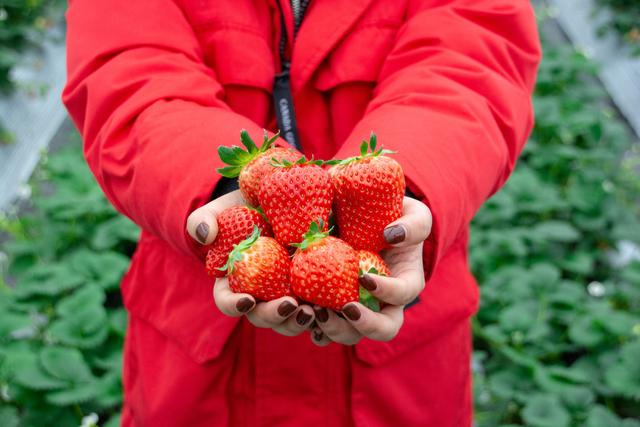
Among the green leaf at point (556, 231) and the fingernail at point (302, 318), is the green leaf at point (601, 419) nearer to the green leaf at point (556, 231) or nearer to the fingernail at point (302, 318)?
the green leaf at point (556, 231)

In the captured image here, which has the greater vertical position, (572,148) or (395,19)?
(395,19)

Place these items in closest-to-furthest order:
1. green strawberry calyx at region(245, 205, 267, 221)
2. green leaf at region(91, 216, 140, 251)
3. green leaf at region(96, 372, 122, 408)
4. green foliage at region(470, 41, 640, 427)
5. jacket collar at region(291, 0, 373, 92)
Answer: green strawberry calyx at region(245, 205, 267, 221)
jacket collar at region(291, 0, 373, 92)
green leaf at region(96, 372, 122, 408)
green foliage at region(470, 41, 640, 427)
green leaf at region(91, 216, 140, 251)

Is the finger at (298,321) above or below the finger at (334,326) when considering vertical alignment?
above

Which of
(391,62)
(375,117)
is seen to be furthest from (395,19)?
(375,117)

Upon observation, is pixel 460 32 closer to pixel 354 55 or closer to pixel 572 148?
pixel 354 55

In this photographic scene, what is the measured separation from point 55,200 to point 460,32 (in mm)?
2035

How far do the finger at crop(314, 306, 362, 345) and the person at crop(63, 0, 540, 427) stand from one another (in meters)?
0.13

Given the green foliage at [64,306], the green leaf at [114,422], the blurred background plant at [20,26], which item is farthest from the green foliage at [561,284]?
the blurred background plant at [20,26]

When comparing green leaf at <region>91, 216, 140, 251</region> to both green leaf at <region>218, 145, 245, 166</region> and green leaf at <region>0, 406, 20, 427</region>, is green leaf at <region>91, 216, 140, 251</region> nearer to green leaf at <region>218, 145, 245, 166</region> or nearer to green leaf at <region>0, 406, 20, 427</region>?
green leaf at <region>0, 406, 20, 427</region>

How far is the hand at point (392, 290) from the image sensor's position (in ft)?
3.19

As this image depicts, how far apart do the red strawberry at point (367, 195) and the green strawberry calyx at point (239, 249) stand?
0.46ft

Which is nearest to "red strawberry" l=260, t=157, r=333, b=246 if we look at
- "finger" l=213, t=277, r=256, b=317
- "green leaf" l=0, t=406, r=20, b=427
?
"finger" l=213, t=277, r=256, b=317

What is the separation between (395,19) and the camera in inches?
51.7

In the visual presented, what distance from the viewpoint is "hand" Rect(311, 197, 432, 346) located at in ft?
3.19
